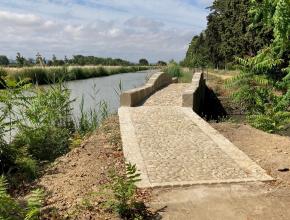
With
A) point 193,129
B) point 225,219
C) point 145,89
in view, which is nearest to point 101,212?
point 225,219

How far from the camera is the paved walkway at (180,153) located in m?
6.35

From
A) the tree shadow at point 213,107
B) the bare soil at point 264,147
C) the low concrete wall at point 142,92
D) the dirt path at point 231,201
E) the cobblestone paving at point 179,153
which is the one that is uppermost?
the low concrete wall at point 142,92

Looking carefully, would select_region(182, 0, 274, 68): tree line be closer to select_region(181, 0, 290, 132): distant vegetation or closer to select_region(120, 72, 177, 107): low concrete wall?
select_region(181, 0, 290, 132): distant vegetation

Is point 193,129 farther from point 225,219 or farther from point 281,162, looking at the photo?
point 225,219

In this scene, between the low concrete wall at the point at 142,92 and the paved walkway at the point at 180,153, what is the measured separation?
71.2 inches

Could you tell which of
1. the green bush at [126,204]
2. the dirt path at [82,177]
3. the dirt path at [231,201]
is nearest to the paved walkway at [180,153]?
the dirt path at [231,201]

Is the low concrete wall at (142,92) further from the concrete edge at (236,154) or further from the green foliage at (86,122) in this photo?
the concrete edge at (236,154)

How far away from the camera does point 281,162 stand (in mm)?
7211

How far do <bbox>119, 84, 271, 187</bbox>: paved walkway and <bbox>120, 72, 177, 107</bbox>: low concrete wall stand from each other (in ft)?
5.93

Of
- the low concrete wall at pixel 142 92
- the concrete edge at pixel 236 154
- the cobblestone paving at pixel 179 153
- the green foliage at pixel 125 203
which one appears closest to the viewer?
the green foliage at pixel 125 203

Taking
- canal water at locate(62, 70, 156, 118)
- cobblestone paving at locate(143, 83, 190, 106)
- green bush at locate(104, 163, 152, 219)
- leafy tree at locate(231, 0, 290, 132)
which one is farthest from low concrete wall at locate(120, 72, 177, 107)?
green bush at locate(104, 163, 152, 219)

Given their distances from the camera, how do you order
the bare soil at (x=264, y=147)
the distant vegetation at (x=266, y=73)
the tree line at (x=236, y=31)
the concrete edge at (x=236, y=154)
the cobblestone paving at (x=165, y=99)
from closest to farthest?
the concrete edge at (x=236, y=154)
the bare soil at (x=264, y=147)
the distant vegetation at (x=266, y=73)
the cobblestone paving at (x=165, y=99)
the tree line at (x=236, y=31)

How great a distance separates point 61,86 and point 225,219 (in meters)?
7.04

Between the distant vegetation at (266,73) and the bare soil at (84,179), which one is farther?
the distant vegetation at (266,73)
